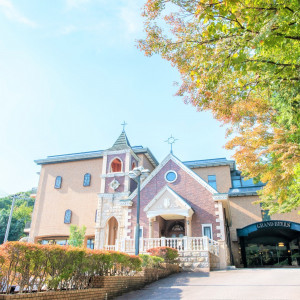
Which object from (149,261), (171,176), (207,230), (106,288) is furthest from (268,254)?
(106,288)

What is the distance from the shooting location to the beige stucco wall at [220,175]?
103 feet

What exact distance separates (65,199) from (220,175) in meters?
17.3

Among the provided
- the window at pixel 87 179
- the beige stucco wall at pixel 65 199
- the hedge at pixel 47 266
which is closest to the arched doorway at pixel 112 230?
the beige stucco wall at pixel 65 199

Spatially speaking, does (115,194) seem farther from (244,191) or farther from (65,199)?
(244,191)

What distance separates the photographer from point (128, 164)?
2478cm

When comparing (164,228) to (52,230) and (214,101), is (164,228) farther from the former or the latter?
(214,101)

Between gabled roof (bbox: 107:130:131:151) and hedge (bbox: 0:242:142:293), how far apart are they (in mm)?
17681

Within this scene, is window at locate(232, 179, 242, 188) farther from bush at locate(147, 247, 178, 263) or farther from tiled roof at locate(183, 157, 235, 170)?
bush at locate(147, 247, 178, 263)

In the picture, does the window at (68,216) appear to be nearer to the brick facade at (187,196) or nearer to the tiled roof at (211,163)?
the brick facade at (187,196)

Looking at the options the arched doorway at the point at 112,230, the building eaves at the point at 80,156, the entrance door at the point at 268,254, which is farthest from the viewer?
the building eaves at the point at 80,156

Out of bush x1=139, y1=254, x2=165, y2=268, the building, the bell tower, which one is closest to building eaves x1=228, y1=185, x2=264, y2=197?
the building

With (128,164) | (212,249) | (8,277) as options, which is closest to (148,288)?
(8,277)

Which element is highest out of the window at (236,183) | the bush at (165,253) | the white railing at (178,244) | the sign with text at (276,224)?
the window at (236,183)

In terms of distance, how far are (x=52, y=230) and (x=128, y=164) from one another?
12.2m
